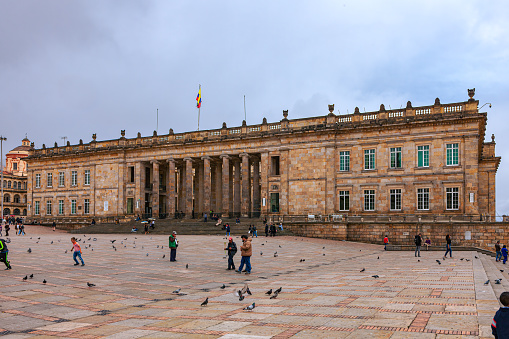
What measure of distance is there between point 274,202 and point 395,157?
45.1ft

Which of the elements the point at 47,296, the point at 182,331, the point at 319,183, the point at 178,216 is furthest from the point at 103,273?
the point at 178,216

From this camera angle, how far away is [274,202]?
164 feet

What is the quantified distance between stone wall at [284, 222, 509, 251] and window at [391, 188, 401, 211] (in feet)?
13.5

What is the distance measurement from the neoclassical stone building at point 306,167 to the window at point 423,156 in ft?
0.30

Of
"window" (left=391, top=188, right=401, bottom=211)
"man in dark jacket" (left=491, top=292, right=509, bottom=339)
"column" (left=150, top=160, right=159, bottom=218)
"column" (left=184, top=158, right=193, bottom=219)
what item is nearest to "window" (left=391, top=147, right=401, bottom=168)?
"window" (left=391, top=188, right=401, bottom=211)

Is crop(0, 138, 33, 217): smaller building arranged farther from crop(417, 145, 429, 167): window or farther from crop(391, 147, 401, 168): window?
crop(417, 145, 429, 167): window

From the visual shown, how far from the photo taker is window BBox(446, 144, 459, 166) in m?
41.2

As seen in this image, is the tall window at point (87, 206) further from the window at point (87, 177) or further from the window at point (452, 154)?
the window at point (452, 154)

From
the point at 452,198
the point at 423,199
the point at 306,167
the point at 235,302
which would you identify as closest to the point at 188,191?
the point at 306,167

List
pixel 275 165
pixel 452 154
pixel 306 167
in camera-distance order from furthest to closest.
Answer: pixel 275 165
pixel 306 167
pixel 452 154

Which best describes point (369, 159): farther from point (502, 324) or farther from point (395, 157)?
point (502, 324)

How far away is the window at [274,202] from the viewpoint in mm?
49875

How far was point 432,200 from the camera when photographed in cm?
4184

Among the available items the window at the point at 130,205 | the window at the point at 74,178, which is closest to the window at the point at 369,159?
the window at the point at 130,205
